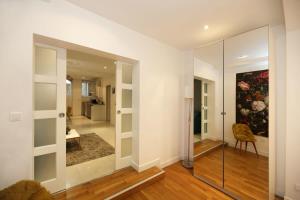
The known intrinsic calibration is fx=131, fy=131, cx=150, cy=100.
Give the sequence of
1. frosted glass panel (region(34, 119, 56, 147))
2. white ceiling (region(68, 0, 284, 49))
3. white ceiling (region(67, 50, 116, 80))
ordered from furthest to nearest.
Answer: white ceiling (region(67, 50, 116, 80))
frosted glass panel (region(34, 119, 56, 147))
white ceiling (region(68, 0, 284, 49))

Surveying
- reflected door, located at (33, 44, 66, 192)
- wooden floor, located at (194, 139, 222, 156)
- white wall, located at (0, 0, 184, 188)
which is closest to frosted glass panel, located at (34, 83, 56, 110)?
reflected door, located at (33, 44, 66, 192)

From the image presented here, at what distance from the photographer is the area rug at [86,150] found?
302cm

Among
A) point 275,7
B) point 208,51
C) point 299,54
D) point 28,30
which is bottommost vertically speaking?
point 299,54

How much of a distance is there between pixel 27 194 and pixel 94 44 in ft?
6.06

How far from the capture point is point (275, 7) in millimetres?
1679

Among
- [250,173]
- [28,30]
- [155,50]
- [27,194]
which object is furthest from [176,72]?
[27,194]

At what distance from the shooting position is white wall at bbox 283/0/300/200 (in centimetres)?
181

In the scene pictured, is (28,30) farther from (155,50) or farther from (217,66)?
(217,66)

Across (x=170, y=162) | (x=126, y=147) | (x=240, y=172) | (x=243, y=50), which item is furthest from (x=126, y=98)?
(x=240, y=172)

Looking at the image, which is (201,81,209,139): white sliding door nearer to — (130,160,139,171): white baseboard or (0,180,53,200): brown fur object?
(130,160,139,171): white baseboard

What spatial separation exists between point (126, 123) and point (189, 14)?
217 centimetres

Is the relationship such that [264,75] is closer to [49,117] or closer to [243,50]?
[243,50]

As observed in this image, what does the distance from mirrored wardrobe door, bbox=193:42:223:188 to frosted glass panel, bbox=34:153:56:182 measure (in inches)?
98.7

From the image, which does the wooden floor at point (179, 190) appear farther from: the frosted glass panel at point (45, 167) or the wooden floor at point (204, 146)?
the frosted glass panel at point (45, 167)
